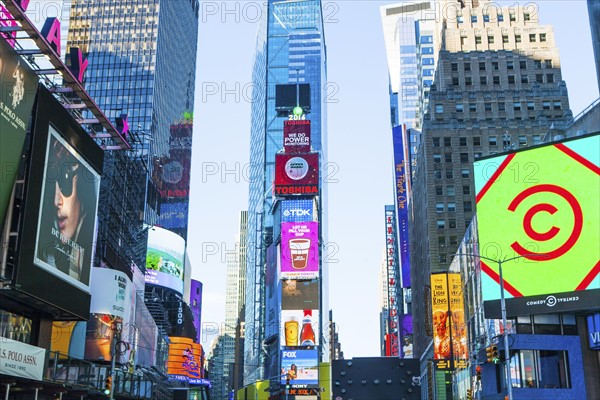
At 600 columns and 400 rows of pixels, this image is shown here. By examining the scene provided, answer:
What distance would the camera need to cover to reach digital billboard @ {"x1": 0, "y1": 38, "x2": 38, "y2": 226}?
108 ft

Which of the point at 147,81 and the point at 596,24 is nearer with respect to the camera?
the point at 596,24

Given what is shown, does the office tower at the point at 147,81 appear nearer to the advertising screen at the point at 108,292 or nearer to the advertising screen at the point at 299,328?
the advertising screen at the point at 299,328

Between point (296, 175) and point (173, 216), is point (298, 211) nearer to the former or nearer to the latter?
point (296, 175)

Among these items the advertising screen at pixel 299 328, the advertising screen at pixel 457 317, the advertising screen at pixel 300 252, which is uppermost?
the advertising screen at pixel 300 252

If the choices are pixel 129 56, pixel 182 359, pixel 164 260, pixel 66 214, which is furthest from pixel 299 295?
pixel 66 214

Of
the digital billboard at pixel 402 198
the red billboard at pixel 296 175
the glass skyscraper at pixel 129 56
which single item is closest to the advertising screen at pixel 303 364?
the digital billboard at pixel 402 198

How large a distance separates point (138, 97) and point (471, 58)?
78.3m

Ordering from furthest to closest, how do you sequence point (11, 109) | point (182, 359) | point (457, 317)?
point (182, 359)
point (457, 317)
point (11, 109)

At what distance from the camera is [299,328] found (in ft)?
452

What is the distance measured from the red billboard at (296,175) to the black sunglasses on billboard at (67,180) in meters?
120

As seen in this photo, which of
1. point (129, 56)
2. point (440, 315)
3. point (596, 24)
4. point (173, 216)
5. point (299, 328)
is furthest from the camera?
point (173, 216)

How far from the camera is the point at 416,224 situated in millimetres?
131750

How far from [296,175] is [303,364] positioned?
4649 cm

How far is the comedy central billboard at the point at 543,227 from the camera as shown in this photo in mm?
47188
